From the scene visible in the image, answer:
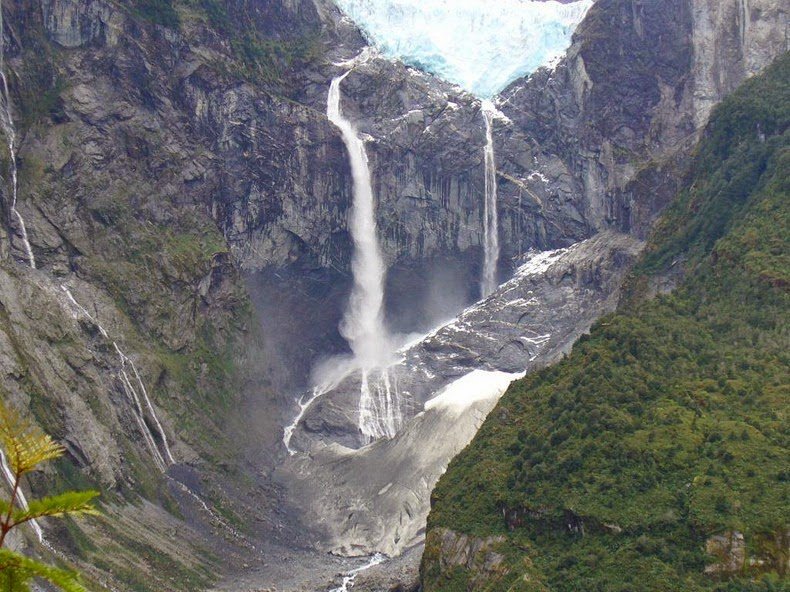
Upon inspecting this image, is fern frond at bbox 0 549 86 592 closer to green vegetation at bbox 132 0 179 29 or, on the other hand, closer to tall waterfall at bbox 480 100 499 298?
green vegetation at bbox 132 0 179 29

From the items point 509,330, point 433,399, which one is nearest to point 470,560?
point 433,399

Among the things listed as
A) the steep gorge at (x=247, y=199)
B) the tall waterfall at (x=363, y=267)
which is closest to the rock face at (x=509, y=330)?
the steep gorge at (x=247, y=199)

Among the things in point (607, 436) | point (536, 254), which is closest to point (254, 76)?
point (536, 254)

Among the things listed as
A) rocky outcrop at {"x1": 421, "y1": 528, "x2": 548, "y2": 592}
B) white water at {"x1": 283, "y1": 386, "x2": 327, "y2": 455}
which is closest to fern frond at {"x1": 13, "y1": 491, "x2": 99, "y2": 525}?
rocky outcrop at {"x1": 421, "y1": 528, "x2": 548, "y2": 592}

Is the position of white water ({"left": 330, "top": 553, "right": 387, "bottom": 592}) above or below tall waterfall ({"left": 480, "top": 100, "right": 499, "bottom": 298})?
below

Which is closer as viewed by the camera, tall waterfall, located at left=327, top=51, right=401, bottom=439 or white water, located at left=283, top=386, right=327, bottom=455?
white water, located at left=283, top=386, right=327, bottom=455

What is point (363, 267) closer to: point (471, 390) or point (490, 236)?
point (490, 236)

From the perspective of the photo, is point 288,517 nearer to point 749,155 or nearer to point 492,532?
point 492,532
